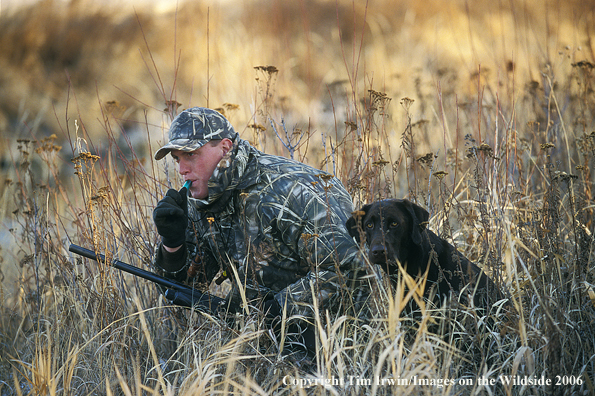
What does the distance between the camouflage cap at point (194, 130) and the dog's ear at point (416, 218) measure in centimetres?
116

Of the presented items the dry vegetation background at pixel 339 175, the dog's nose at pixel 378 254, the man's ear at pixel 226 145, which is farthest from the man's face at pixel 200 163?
the dog's nose at pixel 378 254

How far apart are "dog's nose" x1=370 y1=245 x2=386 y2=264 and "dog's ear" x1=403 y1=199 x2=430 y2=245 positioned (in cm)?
26

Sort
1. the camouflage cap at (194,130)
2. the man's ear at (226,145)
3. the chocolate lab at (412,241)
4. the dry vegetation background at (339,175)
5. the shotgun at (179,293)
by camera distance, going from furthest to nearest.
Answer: the man's ear at (226,145)
the camouflage cap at (194,130)
the shotgun at (179,293)
the chocolate lab at (412,241)
the dry vegetation background at (339,175)

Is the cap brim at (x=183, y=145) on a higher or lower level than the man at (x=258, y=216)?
higher

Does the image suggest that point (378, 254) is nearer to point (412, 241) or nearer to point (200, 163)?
point (412, 241)

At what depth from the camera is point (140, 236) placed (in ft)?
11.7

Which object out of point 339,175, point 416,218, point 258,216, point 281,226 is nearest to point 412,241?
point 416,218

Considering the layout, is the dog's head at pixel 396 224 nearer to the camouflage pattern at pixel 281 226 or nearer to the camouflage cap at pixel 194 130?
the camouflage pattern at pixel 281 226

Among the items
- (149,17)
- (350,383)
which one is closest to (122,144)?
(149,17)

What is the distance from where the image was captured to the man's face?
3.06m

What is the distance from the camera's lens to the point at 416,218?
110 inches

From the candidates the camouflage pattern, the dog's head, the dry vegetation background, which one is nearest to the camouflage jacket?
the camouflage pattern

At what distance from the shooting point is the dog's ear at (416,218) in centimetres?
276

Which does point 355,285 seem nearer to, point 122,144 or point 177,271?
point 177,271
